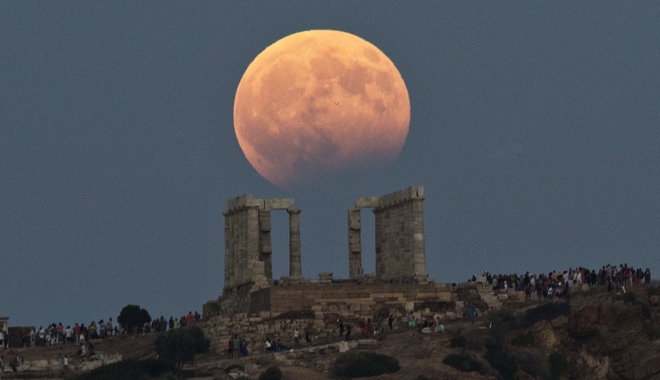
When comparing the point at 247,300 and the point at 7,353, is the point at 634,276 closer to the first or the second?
the point at 247,300

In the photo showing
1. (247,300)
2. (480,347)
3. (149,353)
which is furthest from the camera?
(247,300)

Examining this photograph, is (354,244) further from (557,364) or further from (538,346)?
(557,364)

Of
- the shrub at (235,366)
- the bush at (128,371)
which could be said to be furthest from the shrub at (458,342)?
the bush at (128,371)

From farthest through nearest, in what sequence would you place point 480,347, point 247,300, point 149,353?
1. point 247,300
2. point 149,353
3. point 480,347

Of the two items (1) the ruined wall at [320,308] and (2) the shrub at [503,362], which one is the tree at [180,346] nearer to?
(1) the ruined wall at [320,308]

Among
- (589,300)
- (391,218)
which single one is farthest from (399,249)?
(589,300)

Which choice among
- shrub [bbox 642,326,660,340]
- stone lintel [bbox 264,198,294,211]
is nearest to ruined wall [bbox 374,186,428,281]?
stone lintel [bbox 264,198,294,211]
